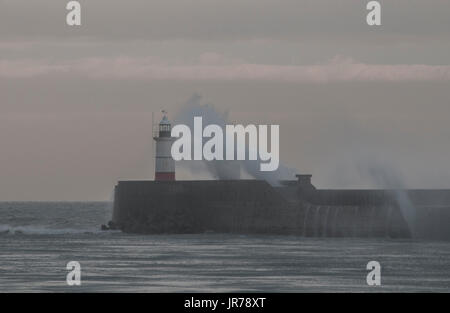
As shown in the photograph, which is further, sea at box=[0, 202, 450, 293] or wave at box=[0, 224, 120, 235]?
wave at box=[0, 224, 120, 235]

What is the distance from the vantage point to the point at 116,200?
58.3m

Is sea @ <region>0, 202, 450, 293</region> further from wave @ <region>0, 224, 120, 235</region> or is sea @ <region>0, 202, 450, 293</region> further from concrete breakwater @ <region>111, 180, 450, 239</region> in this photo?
wave @ <region>0, 224, 120, 235</region>

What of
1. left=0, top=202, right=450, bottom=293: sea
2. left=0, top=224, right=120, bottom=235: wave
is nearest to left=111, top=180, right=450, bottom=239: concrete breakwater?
left=0, top=202, right=450, bottom=293: sea

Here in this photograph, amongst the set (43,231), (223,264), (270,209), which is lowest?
(223,264)

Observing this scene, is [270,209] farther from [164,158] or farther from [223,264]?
[223,264]

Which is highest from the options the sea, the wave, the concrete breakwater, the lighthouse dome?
the lighthouse dome

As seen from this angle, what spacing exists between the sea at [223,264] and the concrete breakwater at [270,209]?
73 centimetres

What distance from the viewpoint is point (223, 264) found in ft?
128

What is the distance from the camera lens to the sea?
108 ft

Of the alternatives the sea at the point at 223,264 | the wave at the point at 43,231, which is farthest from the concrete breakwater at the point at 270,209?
the wave at the point at 43,231

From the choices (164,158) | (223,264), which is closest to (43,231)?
(164,158)

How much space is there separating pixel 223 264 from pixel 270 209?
14.3 m

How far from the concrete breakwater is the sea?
2.38 feet
